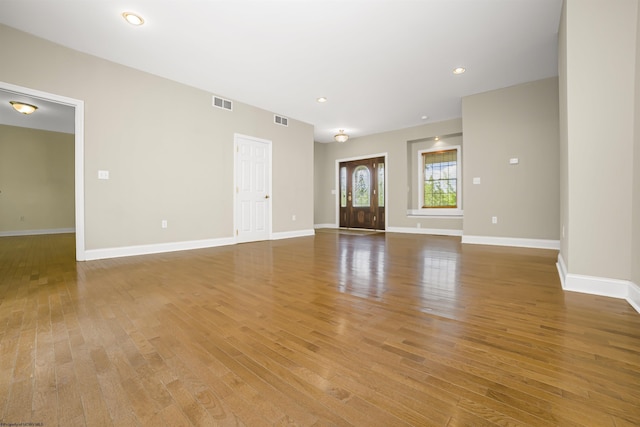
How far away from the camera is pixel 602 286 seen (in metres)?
2.28

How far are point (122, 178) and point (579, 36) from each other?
565cm

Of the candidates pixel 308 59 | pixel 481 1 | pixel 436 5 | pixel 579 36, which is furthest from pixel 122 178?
pixel 579 36

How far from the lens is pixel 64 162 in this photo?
7.69m

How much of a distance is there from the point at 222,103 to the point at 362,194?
5117 mm

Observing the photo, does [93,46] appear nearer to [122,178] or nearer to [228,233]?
[122,178]

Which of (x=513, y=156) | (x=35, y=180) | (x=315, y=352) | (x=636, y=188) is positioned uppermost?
(x=513, y=156)

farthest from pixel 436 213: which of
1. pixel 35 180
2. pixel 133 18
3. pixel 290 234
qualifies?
pixel 35 180

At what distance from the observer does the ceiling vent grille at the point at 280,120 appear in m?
6.31

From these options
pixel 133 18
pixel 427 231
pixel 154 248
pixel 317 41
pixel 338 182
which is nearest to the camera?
pixel 133 18

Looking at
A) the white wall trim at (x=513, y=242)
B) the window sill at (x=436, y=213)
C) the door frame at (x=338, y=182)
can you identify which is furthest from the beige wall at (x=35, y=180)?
the white wall trim at (x=513, y=242)

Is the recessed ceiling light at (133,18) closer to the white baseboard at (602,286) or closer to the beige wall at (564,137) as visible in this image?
the beige wall at (564,137)

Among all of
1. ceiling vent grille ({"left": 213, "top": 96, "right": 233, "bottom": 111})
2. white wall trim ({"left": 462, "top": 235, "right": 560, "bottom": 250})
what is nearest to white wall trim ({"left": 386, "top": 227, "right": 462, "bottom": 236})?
white wall trim ({"left": 462, "top": 235, "right": 560, "bottom": 250})

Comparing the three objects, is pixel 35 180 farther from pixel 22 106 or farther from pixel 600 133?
pixel 600 133

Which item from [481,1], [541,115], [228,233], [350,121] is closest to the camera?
[481,1]
